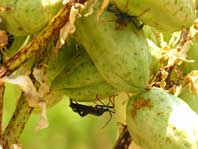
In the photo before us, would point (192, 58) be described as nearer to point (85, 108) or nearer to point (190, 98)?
point (190, 98)

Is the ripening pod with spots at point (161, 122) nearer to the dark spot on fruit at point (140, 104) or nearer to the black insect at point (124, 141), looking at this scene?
the dark spot on fruit at point (140, 104)

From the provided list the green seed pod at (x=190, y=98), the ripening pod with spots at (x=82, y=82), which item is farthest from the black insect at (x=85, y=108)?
the green seed pod at (x=190, y=98)

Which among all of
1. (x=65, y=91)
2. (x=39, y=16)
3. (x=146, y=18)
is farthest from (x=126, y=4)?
(x=65, y=91)

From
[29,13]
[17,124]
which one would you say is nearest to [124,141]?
[17,124]


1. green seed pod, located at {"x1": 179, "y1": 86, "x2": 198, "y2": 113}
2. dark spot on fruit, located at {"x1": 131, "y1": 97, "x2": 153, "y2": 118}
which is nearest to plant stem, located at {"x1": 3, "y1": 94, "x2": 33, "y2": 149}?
dark spot on fruit, located at {"x1": 131, "y1": 97, "x2": 153, "y2": 118}

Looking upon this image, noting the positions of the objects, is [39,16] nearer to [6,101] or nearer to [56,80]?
[56,80]

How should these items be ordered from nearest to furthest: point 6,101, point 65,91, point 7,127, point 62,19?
Result: point 62,19 → point 7,127 → point 65,91 → point 6,101

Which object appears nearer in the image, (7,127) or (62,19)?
(62,19)
